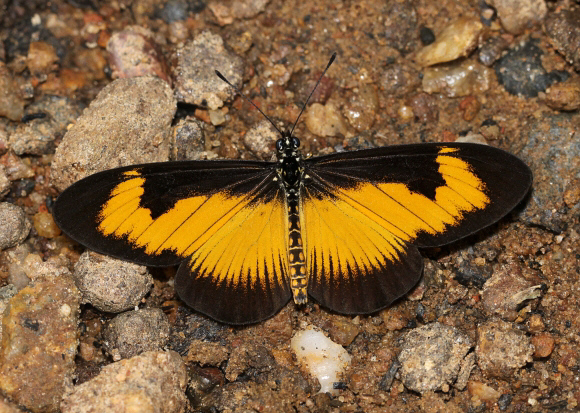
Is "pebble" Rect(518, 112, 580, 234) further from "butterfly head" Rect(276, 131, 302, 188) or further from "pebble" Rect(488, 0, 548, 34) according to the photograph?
"butterfly head" Rect(276, 131, 302, 188)

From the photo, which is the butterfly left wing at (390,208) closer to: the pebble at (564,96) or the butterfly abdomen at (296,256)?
the butterfly abdomen at (296,256)

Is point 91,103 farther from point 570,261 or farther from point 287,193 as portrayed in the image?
point 570,261

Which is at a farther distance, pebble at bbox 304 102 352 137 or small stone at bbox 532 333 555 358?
pebble at bbox 304 102 352 137

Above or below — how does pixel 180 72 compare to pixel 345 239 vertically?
above

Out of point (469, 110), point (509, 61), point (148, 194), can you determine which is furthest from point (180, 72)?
point (509, 61)

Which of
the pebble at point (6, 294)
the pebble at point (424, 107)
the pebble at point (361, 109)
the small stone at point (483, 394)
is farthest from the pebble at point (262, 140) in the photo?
the small stone at point (483, 394)

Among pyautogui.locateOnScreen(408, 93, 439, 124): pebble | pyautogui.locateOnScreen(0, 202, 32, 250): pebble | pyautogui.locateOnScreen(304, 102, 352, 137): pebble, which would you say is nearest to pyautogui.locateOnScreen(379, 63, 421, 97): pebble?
pyautogui.locateOnScreen(408, 93, 439, 124): pebble
